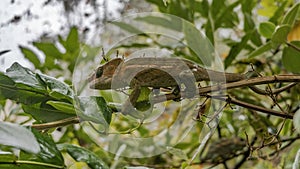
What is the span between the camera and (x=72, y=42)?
66 cm

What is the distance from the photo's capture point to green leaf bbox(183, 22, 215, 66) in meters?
0.44

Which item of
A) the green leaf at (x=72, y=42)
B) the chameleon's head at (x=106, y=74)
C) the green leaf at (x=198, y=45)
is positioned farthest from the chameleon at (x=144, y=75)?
the green leaf at (x=72, y=42)

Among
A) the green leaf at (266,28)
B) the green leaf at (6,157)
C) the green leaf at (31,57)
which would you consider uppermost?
the green leaf at (31,57)

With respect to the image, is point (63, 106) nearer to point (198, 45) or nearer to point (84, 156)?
point (84, 156)

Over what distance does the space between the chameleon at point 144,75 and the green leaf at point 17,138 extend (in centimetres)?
8

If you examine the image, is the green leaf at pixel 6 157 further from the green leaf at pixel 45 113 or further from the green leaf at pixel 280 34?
the green leaf at pixel 280 34

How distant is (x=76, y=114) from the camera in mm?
275

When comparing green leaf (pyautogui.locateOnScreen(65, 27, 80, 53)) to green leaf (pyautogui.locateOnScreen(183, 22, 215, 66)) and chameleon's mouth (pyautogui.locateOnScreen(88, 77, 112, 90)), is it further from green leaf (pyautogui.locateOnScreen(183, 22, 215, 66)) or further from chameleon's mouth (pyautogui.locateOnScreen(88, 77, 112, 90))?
chameleon's mouth (pyautogui.locateOnScreen(88, 77, 112, 90))

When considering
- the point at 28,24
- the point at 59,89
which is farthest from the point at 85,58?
the point at 28,24

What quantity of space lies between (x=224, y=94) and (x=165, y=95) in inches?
2.0

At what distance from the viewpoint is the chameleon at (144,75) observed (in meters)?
0.26

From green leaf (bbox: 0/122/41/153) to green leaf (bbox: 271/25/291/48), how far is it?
29 centimetres

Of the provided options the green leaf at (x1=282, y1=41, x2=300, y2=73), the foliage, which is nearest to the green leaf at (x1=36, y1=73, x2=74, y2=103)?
the foliage

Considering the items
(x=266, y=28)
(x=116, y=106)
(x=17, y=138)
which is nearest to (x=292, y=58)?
(x=266, y=28)
